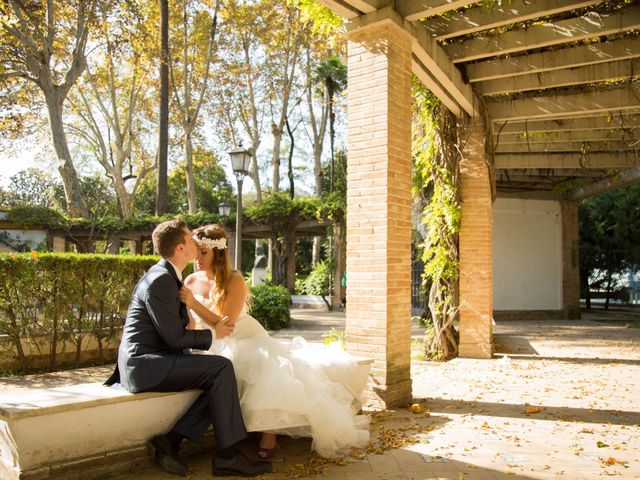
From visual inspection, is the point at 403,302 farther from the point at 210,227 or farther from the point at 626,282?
the point at 626,282

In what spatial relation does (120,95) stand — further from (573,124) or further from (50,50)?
(573,124)

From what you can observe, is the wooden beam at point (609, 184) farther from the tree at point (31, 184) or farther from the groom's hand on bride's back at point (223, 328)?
the tree at point (31, 184)

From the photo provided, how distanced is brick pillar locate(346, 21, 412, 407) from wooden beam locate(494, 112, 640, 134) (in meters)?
4.50

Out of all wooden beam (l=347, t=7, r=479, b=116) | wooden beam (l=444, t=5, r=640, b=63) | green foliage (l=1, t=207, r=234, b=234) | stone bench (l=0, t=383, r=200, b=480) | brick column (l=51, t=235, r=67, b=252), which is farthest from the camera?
brick column (l=51, t=235, r=67, b=252)

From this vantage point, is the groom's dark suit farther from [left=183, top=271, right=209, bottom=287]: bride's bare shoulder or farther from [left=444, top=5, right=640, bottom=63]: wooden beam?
[left=444, top=5, right=640, bottom=63]: wooden beam

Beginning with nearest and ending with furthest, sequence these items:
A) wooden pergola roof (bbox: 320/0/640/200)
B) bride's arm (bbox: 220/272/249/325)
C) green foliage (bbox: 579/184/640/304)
Answer: bride's arm (bbox: 220/272/249/325)
wooden pergola roof (bbox: 320/0/640/200)
green foliage (bbox: 579/184/640/304)

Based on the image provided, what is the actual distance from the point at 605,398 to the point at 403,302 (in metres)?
2.55

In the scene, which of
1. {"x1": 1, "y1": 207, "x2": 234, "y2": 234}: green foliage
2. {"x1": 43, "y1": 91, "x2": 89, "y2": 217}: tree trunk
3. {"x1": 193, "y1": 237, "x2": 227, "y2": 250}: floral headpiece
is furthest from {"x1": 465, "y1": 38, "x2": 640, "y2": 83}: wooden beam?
{"x1": 1, "y1": 207, "x2": 234, "y2": 234}: green foliage

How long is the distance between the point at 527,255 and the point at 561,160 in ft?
15.5

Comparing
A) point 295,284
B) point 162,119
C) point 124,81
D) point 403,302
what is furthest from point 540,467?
point 124,81

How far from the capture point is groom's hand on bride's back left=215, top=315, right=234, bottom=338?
375 centimetres

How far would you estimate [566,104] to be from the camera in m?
7.81

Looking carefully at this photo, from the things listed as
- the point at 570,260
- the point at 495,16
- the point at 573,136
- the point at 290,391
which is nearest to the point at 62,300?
the point at 290,391

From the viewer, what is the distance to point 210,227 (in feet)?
13.1
